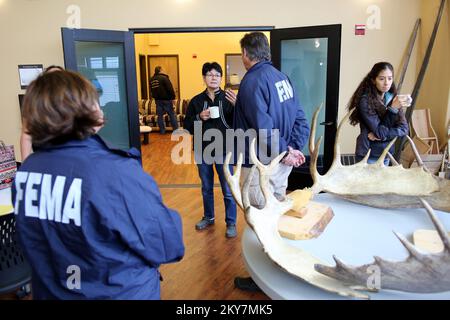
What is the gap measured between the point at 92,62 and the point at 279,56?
87.6 inches

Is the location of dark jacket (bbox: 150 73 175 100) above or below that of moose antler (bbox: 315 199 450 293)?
above

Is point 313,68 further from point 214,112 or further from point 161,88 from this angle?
point 161,88

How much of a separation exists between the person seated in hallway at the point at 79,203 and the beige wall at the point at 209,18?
3.85m

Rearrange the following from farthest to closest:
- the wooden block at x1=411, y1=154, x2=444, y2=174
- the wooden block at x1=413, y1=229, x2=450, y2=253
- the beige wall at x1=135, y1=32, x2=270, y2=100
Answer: the beige wall at x1=135, y1=32, x2=270, y2=100 < the wooden block at x1=411, y1=154, x2=444, y2=174 < the wooden block at x1=413, y1=229, x2=450, y2=253

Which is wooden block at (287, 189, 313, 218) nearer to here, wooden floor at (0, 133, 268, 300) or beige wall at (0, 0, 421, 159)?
wooden floor at (0, 133, 268, 300)

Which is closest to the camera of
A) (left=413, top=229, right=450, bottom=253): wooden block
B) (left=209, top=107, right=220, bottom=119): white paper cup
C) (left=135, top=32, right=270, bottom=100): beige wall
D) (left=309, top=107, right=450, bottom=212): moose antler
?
(left=413, top=229, right=450, bottom=253): wooden block

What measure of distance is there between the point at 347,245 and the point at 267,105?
1160 millimetres

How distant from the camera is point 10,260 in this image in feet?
5.90

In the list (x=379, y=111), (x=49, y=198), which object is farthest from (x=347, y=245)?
(x=379, y=111)

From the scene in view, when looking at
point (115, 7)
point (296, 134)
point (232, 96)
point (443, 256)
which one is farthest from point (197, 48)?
point (443, 256)

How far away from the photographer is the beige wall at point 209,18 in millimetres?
4531

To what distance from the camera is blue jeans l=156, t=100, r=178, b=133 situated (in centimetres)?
888

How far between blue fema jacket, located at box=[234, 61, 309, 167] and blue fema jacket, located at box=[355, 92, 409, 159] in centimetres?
58

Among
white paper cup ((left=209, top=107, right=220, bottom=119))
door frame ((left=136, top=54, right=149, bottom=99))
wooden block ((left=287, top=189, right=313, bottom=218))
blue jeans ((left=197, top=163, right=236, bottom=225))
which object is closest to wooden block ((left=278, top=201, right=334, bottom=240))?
wooden block ((left=287, top=189, right=313, bottom=218))
